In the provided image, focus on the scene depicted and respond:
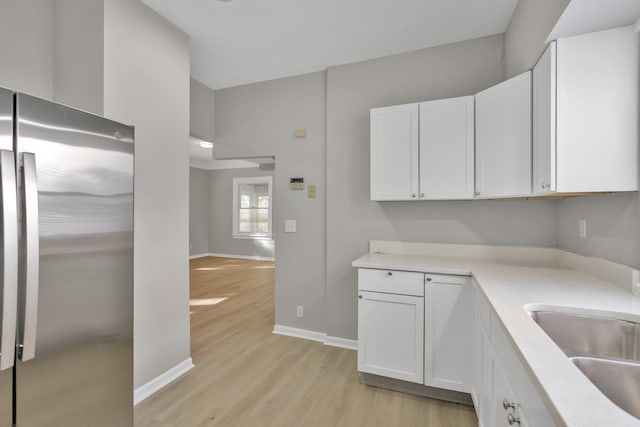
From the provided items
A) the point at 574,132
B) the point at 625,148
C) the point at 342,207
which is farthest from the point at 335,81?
the point at 625,148

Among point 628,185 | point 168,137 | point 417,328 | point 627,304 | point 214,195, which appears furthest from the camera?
point 214,195

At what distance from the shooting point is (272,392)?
2166 mm

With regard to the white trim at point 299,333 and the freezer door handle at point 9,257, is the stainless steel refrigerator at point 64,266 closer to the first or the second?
the freezer door handle at point 9,257

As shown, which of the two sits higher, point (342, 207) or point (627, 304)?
point (342, 207)

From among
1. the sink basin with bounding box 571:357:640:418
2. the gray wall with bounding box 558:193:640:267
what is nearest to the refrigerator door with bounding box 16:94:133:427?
the sink basin with bounding box 571:357:640:418

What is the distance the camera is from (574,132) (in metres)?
1.46

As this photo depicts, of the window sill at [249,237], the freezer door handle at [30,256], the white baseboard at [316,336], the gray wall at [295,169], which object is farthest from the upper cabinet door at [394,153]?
the window sill at [249,237]

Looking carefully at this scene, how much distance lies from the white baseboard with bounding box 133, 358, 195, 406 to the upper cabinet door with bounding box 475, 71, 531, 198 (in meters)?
2.64

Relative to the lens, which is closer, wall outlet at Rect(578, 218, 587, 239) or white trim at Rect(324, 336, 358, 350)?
wall outlet at Rect(578, 218, 587, 239)

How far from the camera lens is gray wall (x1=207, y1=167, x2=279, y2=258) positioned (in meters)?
7.98

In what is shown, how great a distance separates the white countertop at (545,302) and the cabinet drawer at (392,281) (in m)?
0.05

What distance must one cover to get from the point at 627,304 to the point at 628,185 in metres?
0.55

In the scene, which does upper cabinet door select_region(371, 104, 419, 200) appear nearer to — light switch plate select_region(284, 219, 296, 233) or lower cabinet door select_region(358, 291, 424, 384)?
lower cabinet door select_region(358, 291, 424, 384)

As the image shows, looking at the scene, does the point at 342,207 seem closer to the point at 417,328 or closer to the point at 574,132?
the point at 417,328
